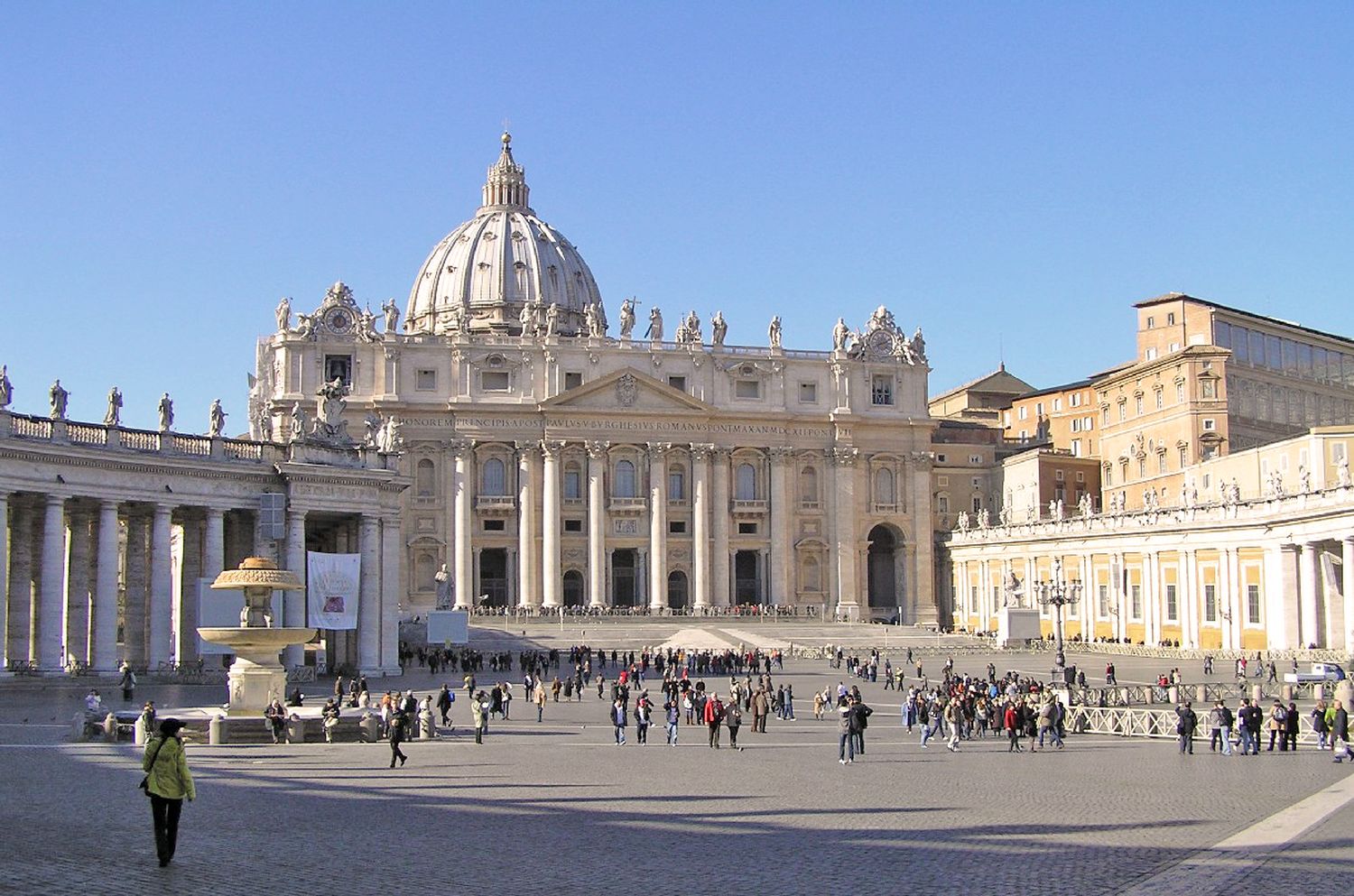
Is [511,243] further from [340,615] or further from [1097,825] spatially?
[1097,825]

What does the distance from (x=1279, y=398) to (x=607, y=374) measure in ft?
122

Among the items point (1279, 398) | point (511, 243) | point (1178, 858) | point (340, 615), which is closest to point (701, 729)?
point (340, 615)

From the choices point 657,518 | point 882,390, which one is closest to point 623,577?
point 657,518

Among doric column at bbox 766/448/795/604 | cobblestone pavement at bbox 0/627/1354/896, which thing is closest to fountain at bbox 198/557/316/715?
cobblestone pavement at bbox 0/627/1354/896

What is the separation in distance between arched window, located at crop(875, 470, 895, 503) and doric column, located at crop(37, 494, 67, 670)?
65.4 meters

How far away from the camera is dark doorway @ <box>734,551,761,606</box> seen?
97625 mm

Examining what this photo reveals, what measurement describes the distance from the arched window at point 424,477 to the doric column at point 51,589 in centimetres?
5150

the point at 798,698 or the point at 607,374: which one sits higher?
the point at 607,374

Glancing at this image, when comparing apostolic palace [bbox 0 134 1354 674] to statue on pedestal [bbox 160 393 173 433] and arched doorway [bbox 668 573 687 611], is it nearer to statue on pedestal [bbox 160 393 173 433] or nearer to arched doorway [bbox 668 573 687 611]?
arched doorway [bbox 668 573 687 611]

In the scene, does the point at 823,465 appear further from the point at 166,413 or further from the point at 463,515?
the point at 166,413

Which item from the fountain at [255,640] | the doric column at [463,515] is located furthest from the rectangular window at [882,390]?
the fountain at [255,640]

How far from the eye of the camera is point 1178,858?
1527 centimetres

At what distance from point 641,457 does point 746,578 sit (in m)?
10.8

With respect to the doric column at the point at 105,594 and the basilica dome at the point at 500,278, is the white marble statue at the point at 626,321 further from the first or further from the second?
the doric column at the point at 105,594
